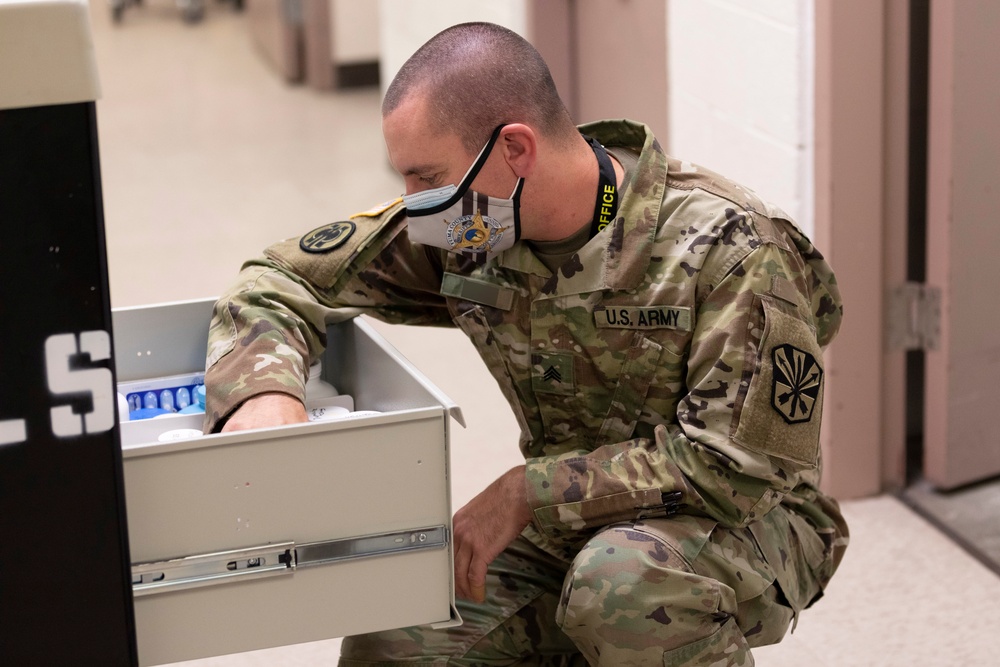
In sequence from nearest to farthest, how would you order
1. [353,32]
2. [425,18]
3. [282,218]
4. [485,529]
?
[485,529] → [425,18] → [282,218] → [353,32]

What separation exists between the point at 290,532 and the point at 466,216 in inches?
18.3

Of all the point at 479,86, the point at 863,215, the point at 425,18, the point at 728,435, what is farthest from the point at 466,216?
the point at 425,18

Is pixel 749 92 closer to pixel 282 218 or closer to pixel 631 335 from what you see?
pixel 631 335

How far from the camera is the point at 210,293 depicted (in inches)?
154

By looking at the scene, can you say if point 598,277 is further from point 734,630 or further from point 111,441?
point 111,441

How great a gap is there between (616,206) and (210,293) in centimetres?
255

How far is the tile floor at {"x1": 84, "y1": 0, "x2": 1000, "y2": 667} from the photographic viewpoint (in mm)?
2164

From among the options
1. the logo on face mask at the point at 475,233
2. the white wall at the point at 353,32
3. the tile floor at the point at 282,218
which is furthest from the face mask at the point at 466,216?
the white wall at the point at 353,32

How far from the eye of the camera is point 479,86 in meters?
1.49

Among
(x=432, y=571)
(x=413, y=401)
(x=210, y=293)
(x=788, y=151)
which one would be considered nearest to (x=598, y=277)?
(x=413, y=401)

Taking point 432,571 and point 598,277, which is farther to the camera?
point 598,277

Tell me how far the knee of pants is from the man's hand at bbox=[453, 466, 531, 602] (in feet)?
0.30

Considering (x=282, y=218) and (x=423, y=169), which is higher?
(x=423, y=169)

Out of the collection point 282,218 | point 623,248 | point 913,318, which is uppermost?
point 623,248
